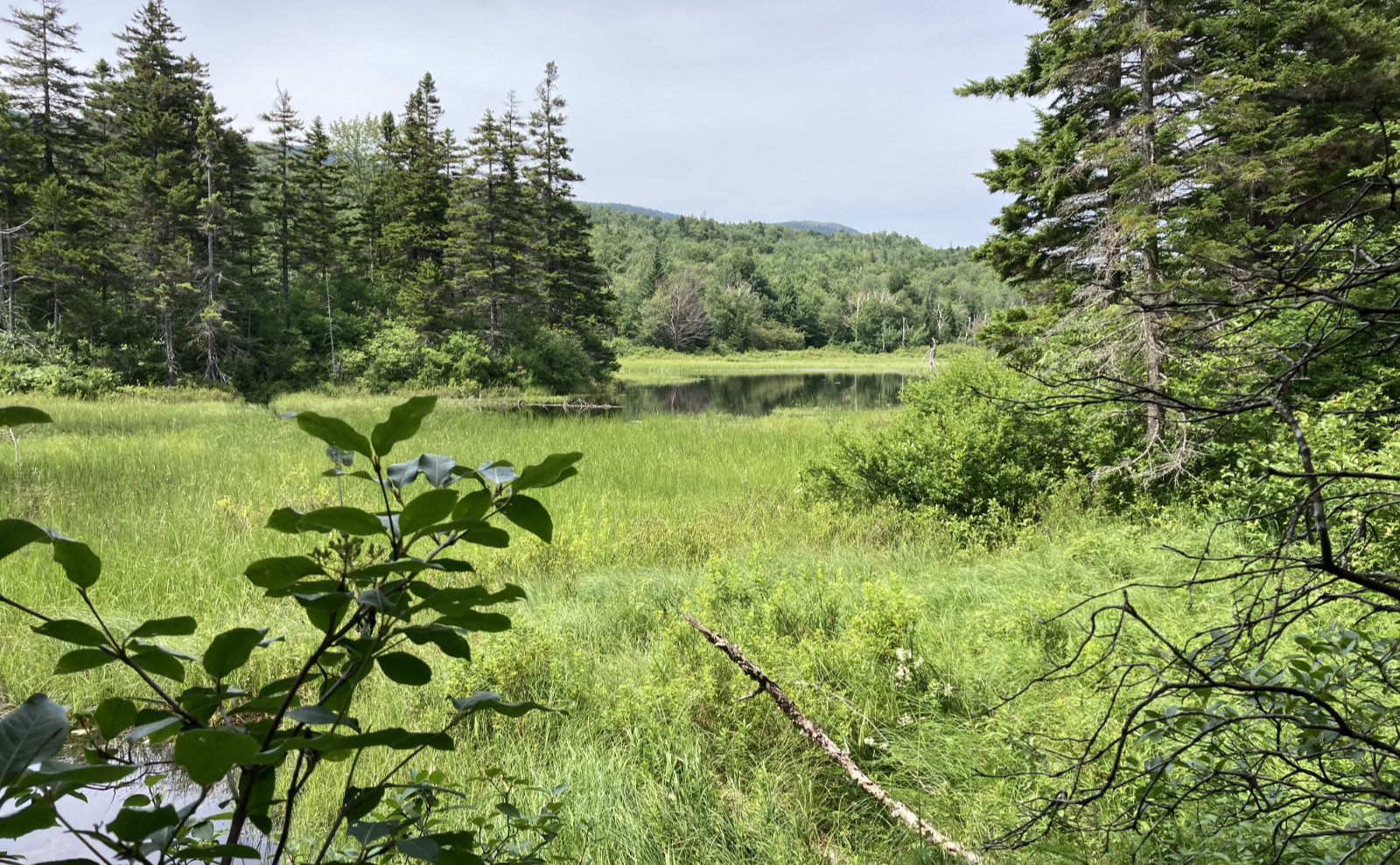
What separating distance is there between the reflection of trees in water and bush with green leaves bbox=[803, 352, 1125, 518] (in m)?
12.5

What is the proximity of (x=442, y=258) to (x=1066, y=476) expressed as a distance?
31884mm

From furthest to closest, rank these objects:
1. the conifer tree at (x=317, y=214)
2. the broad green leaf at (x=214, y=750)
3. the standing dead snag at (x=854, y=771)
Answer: the conifer tree at (x=317, y=214) < the standing dead snag at (x=854, y=771) < the broad green leaf at (x=214, y=750)

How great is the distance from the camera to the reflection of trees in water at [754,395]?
2322 centimetres

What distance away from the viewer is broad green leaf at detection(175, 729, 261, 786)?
50 cm

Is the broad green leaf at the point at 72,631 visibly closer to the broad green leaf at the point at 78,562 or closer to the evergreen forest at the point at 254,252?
the broad green leaf at the point at 78,562

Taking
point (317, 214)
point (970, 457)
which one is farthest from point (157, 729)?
point (317, 214)

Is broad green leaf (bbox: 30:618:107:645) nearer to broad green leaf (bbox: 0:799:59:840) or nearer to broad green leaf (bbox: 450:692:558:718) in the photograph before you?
broad green leaf (bbox: 0:799:59:840)

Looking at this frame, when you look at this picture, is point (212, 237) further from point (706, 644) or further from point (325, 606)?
point (325, 606)

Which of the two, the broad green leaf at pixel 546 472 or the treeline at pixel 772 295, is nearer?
the broad green leaf at pixel 546 472

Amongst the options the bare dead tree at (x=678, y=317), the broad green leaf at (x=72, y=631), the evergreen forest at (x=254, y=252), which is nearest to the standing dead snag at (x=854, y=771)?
the broad green leaf at (x=72, y=631)

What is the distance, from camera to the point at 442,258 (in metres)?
32.8

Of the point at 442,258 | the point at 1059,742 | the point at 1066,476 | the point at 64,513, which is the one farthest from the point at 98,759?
the point at 442,258

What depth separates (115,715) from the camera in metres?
0.68

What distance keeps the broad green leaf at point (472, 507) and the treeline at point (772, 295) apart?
186ft
